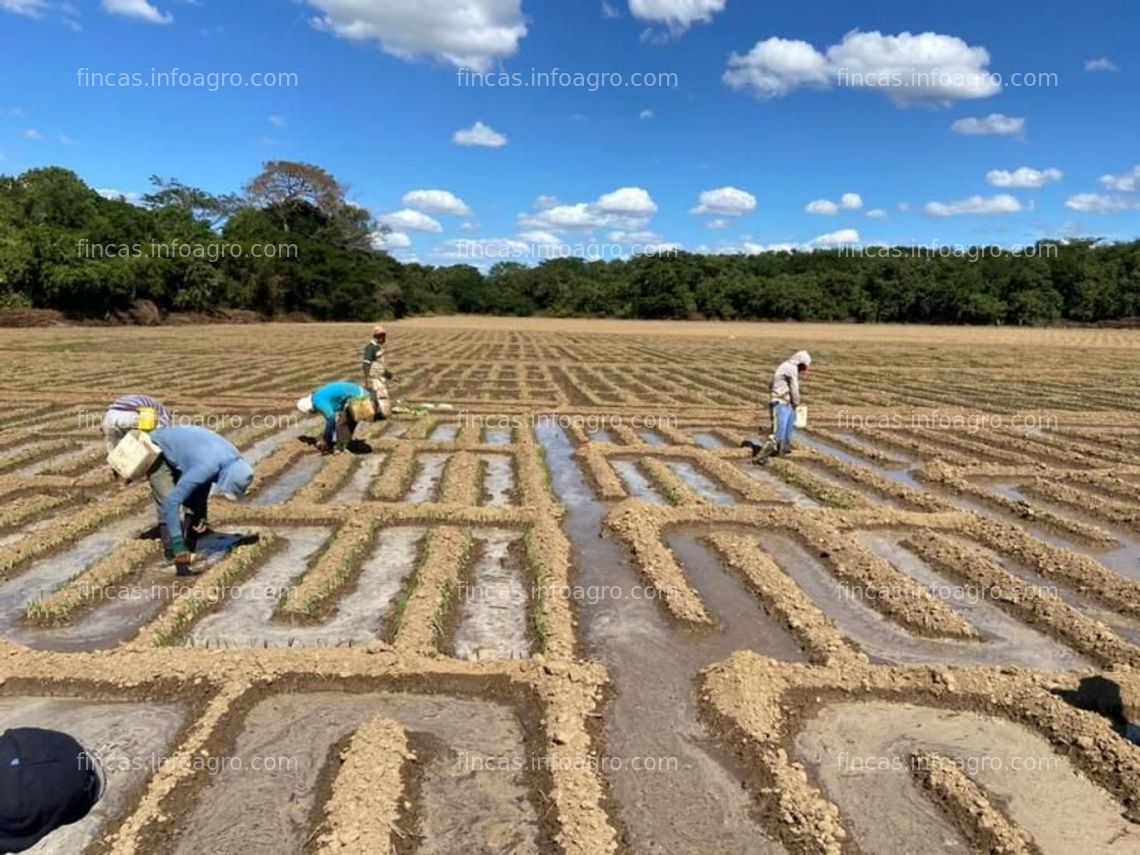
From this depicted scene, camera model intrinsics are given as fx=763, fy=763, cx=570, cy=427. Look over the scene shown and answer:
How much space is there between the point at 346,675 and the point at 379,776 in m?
1.23

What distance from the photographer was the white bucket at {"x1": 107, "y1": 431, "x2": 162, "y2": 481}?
21.2 ft

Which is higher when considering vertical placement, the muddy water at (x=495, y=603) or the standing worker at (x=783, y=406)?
the standing worker at (x=783, y=406)

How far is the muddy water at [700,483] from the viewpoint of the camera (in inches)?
400

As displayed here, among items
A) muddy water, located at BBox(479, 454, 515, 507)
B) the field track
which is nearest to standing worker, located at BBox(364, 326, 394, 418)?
the field track

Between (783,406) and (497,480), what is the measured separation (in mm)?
4800

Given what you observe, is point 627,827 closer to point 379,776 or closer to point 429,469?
point 379,776

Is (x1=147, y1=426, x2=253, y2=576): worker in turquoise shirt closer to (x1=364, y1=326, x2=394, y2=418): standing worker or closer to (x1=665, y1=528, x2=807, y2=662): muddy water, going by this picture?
(x1=665, y1=528, x2=807, y2=662): muddy water

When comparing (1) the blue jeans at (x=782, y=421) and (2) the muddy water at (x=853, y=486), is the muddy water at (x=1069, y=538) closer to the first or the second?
(2) the muddy water at (x=853, y=486)

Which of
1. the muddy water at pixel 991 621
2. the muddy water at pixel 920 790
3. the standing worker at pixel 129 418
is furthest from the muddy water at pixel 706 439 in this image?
the standing worker at pixel 129 418

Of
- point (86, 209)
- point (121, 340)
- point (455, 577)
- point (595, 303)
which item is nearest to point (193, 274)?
point (86, 209)

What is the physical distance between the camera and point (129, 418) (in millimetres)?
6684

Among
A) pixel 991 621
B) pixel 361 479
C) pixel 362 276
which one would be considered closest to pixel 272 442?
pixel 361 479

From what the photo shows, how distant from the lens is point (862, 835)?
385 centimetres

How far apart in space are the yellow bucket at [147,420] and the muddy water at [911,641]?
6.04 metres
